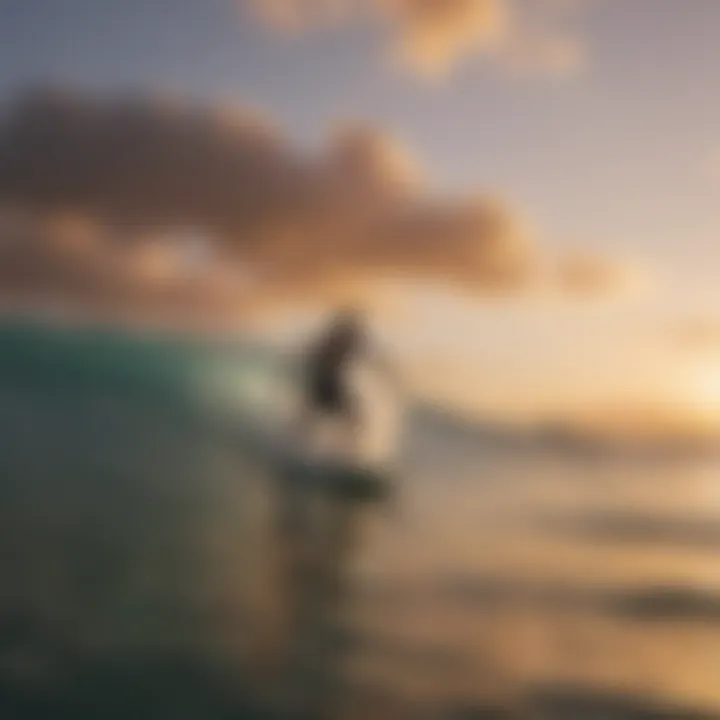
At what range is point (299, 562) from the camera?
Result: 1343 millimetres

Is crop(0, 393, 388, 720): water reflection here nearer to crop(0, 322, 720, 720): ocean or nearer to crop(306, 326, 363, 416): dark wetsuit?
crop(0, 322, 720, 720): ocean

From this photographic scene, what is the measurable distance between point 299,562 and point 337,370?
252mm

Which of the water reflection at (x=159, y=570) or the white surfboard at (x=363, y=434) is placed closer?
the water reflection at (x=159, y=570)

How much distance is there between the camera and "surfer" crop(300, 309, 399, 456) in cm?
139

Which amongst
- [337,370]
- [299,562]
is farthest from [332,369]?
[299,562]

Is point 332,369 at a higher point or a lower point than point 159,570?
higher

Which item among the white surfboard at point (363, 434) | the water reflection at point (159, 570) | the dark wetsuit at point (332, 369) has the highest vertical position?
the dark wetsuit at point (332, 369)

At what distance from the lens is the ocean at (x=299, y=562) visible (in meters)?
1.24

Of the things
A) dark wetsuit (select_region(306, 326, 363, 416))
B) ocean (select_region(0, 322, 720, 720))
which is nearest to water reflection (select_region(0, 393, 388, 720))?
ocean (select_region(0, 322, 720, 720))

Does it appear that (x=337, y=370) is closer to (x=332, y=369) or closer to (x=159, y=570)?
(x=332, y=369)

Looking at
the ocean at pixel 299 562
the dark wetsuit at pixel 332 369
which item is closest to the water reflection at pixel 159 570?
the ocean at pixel 299 562

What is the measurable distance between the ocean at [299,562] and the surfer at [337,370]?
40 millimetres

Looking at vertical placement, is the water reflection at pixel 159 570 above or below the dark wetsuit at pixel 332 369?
below

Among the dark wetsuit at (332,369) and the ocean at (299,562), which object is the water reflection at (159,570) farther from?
the dark wetsuit at (332,369)
